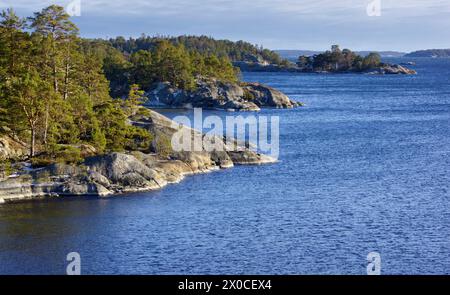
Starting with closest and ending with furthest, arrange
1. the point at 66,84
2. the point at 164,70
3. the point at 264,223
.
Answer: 1. the point at 264,223
2. the point at 66,84
3. the point at 164,70

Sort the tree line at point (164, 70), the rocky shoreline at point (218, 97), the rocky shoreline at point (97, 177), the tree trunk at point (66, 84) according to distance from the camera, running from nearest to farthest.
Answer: the rocky shoreline at point (97, 177), the tree trunk at point (66, 84), the rocky shoreline at point (218, 97), the tree line at point (164, 70)

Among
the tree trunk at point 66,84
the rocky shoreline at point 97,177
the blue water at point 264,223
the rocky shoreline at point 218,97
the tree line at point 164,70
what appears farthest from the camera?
the tree line at point 164,70

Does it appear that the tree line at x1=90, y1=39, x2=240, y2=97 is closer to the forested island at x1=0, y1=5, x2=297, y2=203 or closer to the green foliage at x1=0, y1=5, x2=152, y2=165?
Result: the forested island at x1=0, y1=5, x2=297, y2=203

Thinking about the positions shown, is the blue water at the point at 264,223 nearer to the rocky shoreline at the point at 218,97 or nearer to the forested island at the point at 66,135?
the forested island at the point at 66,135

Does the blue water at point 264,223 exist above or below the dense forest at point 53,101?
below

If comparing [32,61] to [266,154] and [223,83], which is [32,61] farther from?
[223,83]

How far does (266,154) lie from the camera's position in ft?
217

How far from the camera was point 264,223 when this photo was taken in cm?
4122

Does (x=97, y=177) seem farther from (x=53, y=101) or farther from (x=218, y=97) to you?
(x=218, y=97)

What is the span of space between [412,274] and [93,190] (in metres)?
23.1

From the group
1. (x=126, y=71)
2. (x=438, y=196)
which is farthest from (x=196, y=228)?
(x=126, y=71)

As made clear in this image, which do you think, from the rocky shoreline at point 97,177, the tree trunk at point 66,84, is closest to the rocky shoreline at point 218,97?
the tree trunk at point 66,84

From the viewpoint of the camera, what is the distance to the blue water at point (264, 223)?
112 ft

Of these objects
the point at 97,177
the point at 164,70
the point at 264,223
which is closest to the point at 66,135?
the point at 97,177
